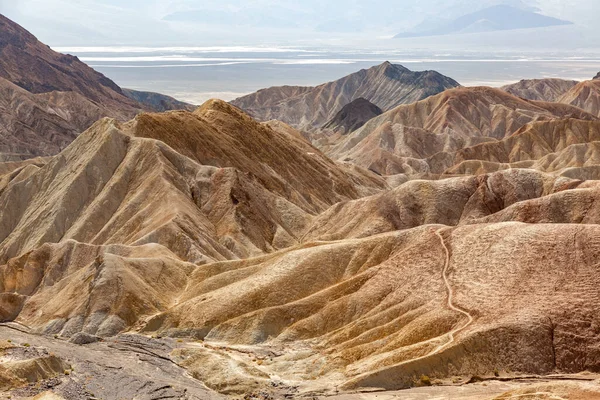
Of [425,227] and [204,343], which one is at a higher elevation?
[425,227]

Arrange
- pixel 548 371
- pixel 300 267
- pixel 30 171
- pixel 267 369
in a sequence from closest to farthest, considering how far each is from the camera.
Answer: pixel 548 371
pixel 267 369
pixel 300 267
pixel 30 171

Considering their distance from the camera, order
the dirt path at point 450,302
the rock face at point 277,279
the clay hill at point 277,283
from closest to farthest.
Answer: the clay hill at point 277,283
the rock face at point 277,279
the dirt path at point 450,302

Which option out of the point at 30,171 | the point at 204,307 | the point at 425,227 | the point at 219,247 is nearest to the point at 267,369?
the point at 204,307

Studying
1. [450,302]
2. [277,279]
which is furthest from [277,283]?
[450,302]

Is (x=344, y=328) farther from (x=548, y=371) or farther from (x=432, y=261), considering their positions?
(x=548, y=371)

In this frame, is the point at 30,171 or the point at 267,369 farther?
the point at 30,171

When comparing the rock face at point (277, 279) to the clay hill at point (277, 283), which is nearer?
the clay hill at point (277, 283)

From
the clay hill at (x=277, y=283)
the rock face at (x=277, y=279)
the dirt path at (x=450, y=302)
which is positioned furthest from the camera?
the dirt path at (x=450, y=302)

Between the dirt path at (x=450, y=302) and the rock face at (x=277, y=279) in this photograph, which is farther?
the dirt path at (x=450, y=302)
